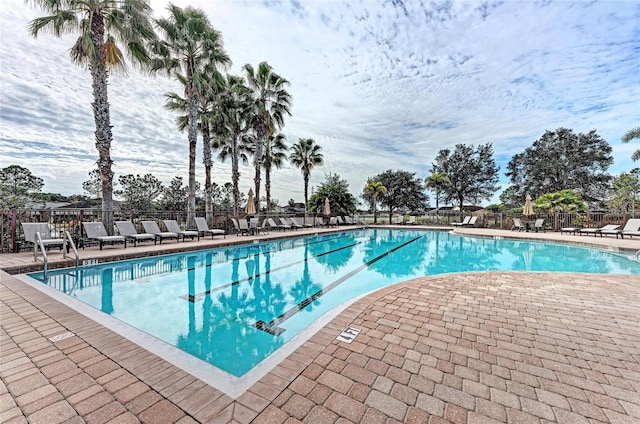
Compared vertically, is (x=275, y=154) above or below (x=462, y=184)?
above

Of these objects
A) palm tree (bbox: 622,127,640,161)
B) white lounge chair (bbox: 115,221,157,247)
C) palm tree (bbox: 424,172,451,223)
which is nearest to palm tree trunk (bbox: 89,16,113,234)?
white lounge chair (bbox: 115,221,157,247)

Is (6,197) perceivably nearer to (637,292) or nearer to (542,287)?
(542,287)

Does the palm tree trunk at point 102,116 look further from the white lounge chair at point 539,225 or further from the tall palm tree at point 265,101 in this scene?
the white lounge chair at point 539,225

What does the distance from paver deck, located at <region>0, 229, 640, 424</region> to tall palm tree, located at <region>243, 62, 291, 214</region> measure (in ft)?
43.0

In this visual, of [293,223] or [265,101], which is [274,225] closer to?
[293,223]

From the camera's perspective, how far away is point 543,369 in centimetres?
204

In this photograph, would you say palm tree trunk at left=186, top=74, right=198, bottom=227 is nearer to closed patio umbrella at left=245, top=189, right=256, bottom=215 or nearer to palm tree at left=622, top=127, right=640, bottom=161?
closed patio umbrella at left=245, top=189, right=256, bottom=215

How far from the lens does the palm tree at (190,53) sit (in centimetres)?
1113

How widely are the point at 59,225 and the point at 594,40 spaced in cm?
1861

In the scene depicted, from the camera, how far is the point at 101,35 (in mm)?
8438

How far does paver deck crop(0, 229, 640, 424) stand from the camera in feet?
5.11

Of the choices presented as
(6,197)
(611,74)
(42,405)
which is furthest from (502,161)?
(6,197)

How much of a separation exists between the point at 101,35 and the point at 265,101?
25.7 ft

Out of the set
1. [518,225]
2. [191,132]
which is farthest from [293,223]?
[518,225]
